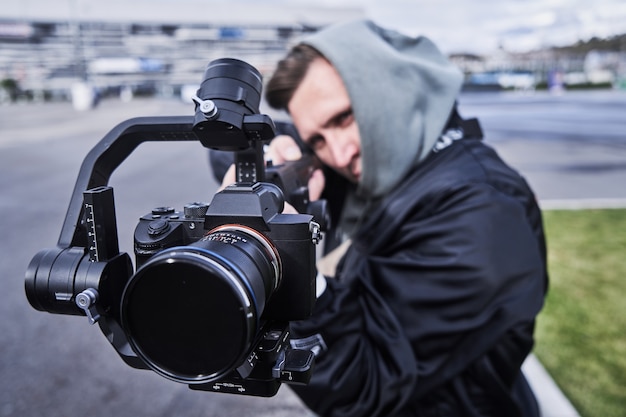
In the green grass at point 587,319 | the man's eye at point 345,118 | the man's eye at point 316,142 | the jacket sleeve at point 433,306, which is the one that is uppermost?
the man's eye at point 345,118

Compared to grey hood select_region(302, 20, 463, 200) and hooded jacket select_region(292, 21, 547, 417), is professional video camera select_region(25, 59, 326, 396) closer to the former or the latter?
hooded jacket select_region(292, 21, 547, 417)

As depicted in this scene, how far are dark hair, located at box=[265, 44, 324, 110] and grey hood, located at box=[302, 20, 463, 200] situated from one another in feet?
0.28

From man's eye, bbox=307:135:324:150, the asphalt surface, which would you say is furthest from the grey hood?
the asphalt surface

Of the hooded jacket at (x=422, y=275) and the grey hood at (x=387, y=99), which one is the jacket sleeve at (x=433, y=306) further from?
the grey hood at (x=387, y=99)

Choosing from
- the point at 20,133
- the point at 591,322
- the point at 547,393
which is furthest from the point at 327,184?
the point at 20,133

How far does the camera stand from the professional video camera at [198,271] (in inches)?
28.2

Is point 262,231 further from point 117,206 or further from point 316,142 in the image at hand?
point 117,206

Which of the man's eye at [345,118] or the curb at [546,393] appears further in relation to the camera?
the curb at [546,393]

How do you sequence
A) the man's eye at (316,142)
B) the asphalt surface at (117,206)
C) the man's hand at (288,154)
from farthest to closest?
the asphalt surface at (117,206) → the man's eye at (316,142) → the man's hand at (288,154)

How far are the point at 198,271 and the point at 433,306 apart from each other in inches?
40.3

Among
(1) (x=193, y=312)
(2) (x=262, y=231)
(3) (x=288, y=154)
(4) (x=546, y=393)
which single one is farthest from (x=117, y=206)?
(4) (x=546, y=393)

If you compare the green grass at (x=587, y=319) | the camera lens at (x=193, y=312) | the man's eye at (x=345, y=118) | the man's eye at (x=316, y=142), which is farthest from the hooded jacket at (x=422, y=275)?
the green grass at (x=587, y=319)

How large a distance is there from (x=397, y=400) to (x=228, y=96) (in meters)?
1.07

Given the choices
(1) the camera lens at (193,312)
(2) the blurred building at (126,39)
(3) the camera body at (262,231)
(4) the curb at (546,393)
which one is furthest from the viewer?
(2) the blurred building at (126,39)
